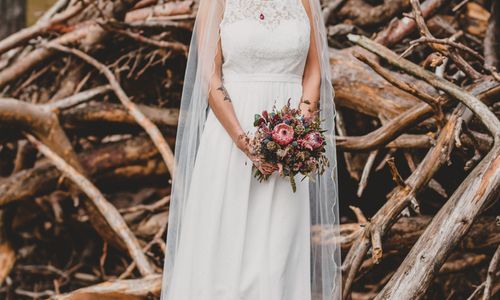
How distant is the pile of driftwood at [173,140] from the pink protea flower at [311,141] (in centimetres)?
47

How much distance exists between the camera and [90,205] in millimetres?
4953

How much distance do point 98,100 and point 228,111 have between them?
275 centimetres

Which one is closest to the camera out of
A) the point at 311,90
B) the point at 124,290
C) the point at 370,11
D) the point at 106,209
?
the point at 311,90

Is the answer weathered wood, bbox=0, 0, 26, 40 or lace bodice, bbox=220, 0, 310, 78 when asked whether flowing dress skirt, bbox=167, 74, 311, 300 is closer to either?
lace bodice, bbox=220, 0, 310, 78

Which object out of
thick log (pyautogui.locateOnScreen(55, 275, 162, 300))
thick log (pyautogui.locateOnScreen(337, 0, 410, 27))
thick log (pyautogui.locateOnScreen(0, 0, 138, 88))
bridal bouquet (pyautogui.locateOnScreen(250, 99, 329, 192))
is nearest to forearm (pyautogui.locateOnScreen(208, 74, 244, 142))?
bridal bouquet (pyautogui.locateOnScreen(250, 99, 329, 192))

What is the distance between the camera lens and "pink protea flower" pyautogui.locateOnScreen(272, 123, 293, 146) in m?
2.77

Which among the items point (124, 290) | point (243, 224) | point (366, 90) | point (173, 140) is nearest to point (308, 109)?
point (243, 224)

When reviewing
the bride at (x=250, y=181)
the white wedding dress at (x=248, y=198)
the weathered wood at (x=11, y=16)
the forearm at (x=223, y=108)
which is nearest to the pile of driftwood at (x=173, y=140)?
the bride at (x=250, y=181)

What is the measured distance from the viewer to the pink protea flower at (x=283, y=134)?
9.09 feet

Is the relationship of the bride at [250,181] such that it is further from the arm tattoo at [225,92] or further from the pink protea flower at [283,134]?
the pink protea flower at [283,134]

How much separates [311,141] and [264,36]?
603 millimetres

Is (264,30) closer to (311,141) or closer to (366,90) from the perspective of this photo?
(311,141)

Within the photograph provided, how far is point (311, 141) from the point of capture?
2801mm

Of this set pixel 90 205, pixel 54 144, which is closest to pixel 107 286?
pixel 90 205
